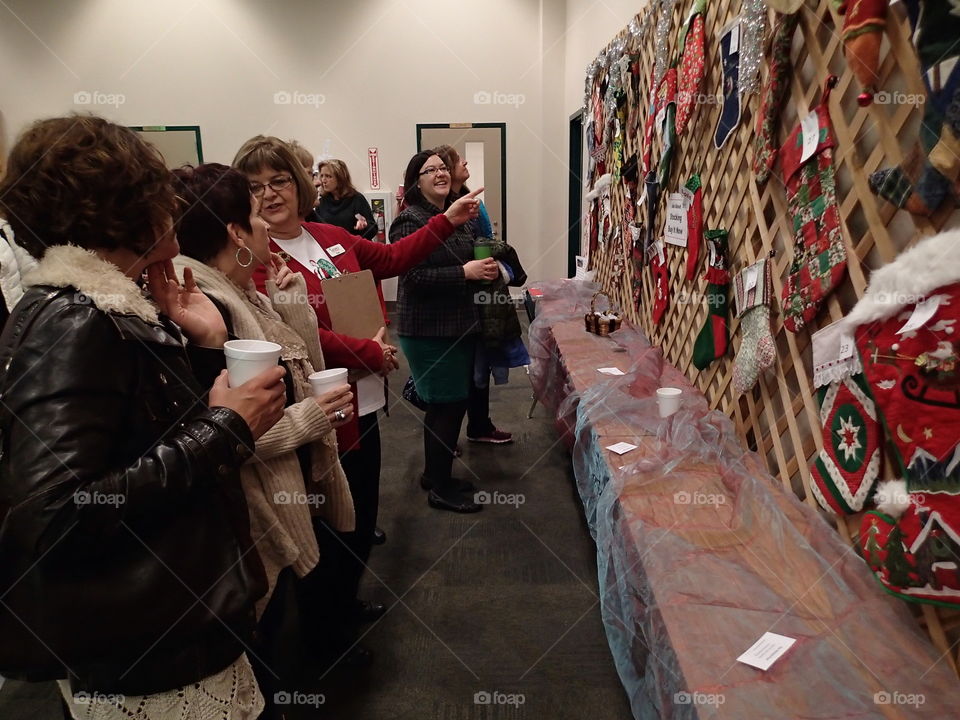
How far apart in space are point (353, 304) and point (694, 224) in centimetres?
100

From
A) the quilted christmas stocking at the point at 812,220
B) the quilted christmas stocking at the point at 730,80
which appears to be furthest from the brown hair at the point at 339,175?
the quilted christmas stocking at the point at 812,220

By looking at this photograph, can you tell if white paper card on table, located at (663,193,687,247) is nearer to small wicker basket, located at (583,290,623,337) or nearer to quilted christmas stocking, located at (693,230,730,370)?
quilted christmas stocking, located at (693,230,730,370)

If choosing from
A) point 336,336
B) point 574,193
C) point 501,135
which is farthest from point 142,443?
point 501,135

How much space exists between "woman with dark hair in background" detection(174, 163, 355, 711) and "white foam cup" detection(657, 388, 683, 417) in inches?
35.2

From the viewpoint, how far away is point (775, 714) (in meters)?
0.76

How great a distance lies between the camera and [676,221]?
1906 mm

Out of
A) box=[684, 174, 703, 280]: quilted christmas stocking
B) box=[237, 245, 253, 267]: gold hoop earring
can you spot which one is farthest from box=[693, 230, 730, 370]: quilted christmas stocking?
box=[237, 245, 253, 267]: gold hoop earring

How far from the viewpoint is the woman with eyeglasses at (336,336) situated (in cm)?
137

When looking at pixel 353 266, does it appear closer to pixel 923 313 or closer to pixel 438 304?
pixel 438 304

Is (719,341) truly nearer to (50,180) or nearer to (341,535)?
(341,535)

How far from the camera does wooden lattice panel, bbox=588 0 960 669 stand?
2.90ft

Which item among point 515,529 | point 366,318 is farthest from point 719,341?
point 515,529

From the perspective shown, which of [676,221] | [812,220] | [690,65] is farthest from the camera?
[676,221]

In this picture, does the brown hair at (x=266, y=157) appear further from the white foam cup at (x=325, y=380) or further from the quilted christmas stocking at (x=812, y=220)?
the quilted christmas stocking at (x=812, y=220)
